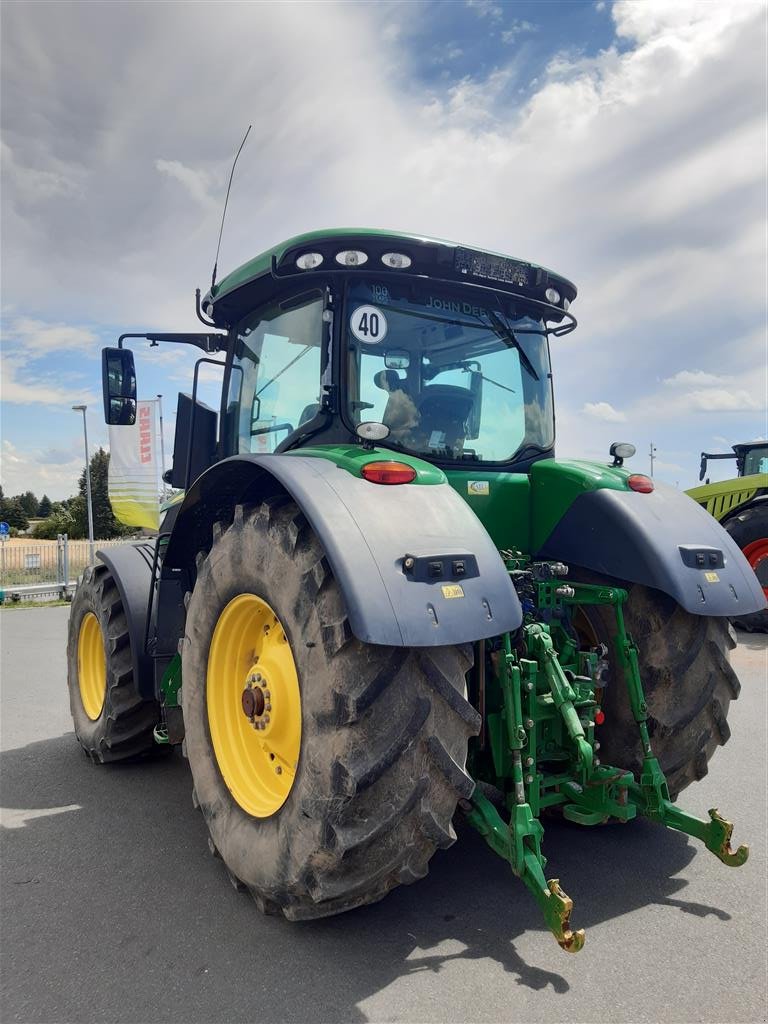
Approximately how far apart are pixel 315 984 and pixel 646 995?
101cm

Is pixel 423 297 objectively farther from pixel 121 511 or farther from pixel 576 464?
pixel 121 511

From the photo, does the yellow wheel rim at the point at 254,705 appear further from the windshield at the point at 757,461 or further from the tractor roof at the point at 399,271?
the windshield at the point at 757,461

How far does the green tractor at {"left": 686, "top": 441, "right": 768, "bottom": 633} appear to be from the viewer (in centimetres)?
944

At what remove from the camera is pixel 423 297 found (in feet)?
10.8

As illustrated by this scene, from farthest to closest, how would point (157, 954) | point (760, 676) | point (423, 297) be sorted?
point (760, 676), point (423, 297), point (157, 954)

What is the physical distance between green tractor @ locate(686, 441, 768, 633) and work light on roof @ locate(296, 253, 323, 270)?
728 cm

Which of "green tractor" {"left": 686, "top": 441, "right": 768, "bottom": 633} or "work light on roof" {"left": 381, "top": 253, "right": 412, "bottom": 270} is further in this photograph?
"green tractor" {"left": 686, "top": 441, "right": 768, "bottom": 633}

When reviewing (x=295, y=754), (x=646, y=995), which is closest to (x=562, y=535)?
(x=295, y=754)

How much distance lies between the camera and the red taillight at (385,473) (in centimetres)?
256

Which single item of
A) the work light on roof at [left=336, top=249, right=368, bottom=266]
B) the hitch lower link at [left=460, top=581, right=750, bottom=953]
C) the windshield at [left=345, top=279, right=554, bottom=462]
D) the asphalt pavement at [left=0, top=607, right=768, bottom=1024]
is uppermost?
the work light on roof at [left=336, top=249, right=368, bottom=266]

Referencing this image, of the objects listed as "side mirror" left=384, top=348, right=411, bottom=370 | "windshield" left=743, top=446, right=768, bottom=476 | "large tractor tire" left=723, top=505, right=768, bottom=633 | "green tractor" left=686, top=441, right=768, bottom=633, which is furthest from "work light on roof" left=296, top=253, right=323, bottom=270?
"windshield" left=743, top=446, right=768, bottom=476

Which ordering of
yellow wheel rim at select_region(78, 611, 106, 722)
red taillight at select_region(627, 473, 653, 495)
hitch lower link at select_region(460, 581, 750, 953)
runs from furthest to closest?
1. yellow wheel rim at select_region(78, 611, 106, 722)
2. red taillight at select_region(627, 473, 653, 495)
3. hitch lower link at select_region(460, 581, 750, 953)

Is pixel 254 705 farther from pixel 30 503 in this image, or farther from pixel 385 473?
pixel 30 503

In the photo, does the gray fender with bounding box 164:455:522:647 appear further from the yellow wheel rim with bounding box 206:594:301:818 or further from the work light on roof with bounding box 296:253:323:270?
the work light on roof with bounding box 296:253:323:270
